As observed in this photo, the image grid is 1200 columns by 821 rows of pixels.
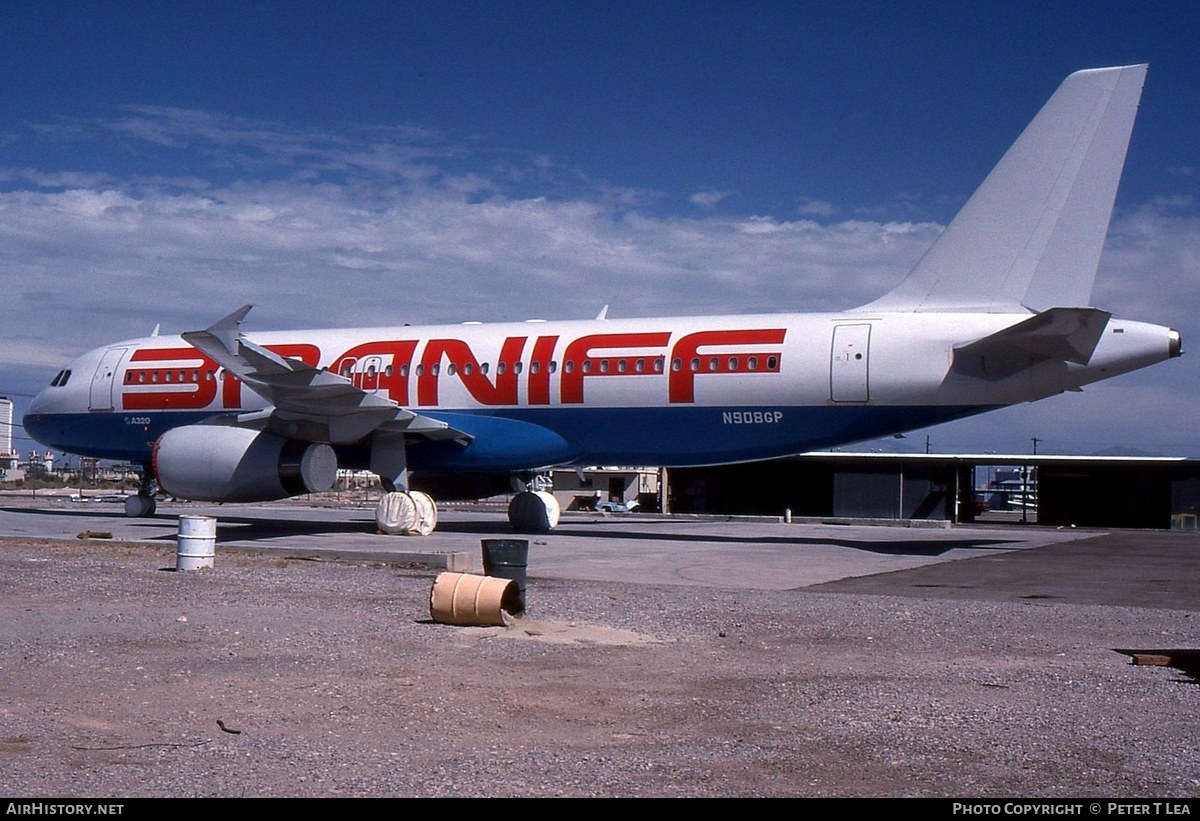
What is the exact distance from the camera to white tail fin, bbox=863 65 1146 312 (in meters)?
19.7

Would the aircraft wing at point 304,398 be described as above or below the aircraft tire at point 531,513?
above

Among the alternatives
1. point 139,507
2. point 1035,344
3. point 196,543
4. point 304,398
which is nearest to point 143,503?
point 139,507

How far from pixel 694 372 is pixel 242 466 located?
28.1 feet

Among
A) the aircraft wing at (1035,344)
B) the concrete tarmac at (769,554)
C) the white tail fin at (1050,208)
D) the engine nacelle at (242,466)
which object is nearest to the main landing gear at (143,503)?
the concrete tarmac at (769,554)

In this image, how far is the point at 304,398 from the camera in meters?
22.3

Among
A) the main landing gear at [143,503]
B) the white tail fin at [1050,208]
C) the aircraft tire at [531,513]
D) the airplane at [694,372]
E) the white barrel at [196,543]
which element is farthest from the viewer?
the main landing gear at [143,503]

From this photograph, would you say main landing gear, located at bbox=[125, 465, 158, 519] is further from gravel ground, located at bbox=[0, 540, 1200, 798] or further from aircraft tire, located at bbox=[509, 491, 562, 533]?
gravel ground, located at bbox=[0, 540, 1200, 798]

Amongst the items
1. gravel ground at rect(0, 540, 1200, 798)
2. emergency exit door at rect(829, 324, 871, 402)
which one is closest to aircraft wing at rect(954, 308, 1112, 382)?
emergency exit door at rect(829, 324, 871, 402)

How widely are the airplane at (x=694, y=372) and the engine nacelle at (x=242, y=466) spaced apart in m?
0.04

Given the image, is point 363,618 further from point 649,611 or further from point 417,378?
point 417,378

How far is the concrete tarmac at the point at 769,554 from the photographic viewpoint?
1493cm

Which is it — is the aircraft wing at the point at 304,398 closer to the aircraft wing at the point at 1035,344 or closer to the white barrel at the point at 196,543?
the white barrel at the point at 196,543

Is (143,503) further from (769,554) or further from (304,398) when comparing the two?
(769,554)
